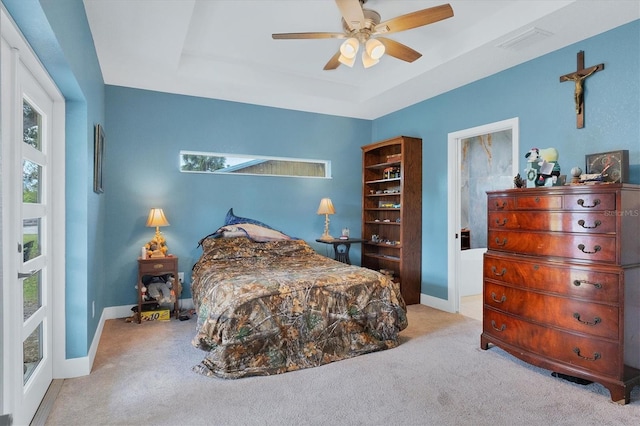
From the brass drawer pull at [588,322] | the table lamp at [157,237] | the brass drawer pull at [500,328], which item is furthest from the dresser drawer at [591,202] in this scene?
the table lamp at [157,237]

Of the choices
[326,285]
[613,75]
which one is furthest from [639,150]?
[326,285]

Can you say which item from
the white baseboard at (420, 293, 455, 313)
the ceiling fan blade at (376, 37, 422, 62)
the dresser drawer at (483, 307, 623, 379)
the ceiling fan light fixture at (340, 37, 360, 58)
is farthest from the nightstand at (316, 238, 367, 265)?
the ceiling fan light fixture at (340, 37, 360, 58)

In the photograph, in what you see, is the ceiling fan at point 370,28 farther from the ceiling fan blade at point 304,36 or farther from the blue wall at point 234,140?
the blue wall at point 234,140

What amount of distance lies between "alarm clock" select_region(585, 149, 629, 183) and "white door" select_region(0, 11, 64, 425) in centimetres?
362

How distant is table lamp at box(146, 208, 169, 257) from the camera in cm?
399

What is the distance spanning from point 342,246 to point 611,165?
3.31m

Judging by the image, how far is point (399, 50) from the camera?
297 cm

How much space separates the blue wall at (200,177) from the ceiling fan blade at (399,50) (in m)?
2.28

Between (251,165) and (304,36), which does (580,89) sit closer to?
(304,36)

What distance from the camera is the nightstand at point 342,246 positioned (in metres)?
4.84

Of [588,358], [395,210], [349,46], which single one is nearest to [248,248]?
[395,210]

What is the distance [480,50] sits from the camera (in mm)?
3238

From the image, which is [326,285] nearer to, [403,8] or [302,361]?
[302,361]

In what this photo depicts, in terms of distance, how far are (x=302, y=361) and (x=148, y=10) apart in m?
2.88
